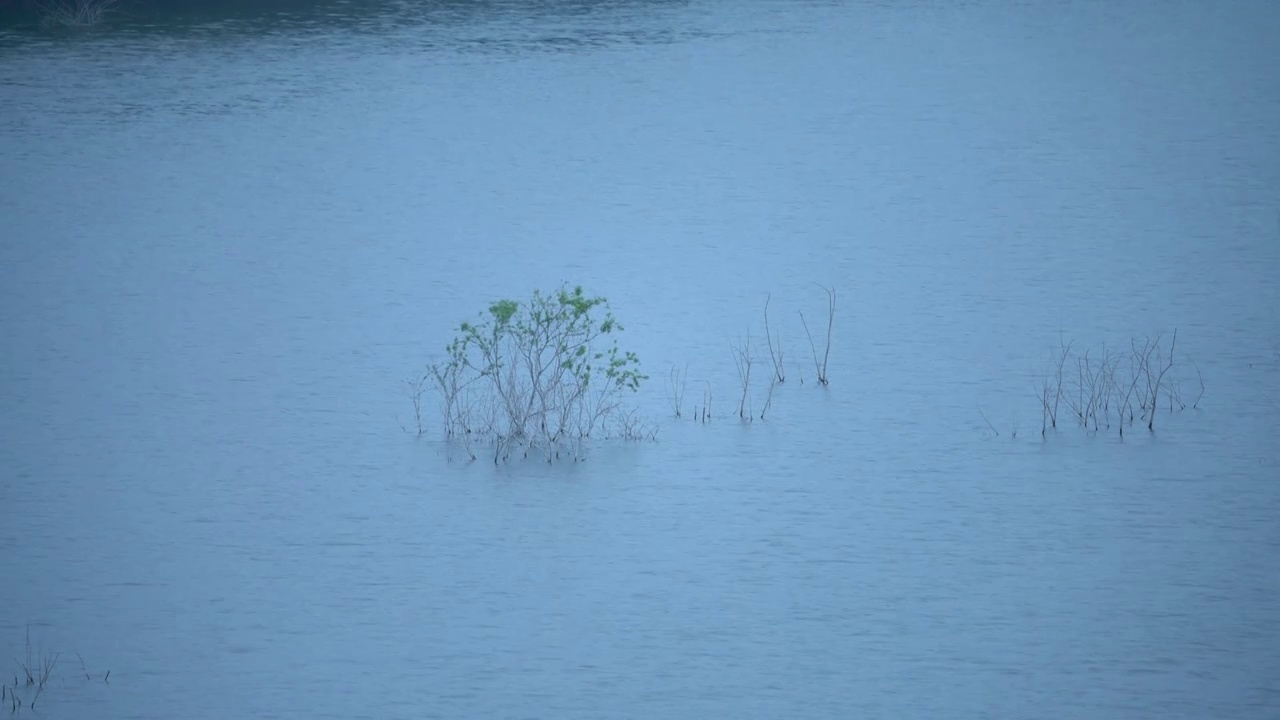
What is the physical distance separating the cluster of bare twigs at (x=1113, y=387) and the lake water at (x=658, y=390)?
0.17 meters

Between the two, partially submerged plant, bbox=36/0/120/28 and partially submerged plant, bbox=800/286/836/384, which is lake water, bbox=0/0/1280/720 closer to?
partially submerged plant, bbox=800/286/836/384

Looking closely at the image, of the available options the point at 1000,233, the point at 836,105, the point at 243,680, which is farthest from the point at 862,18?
the point at 243,680

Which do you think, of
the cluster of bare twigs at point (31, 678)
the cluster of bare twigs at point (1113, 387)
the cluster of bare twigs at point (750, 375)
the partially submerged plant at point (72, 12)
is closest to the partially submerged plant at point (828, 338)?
the cluster of bare twigs at point (750, 375)

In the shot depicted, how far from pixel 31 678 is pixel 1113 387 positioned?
8664 millimetres

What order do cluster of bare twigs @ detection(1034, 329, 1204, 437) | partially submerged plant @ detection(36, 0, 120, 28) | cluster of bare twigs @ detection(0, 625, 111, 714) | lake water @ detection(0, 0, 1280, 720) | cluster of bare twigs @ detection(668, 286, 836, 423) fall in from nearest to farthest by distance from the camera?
cluster of bare twigs @ detection(0, 625, 111, 714) → lake water @ detection(0, 0, 1280, 720) → cluster of bare twigs @ detection(1034, 329, 1204, 437) → cluster of bare twigs @ detection(668, 286, 836, 423) → partially submerged plant @ detection(36, 0, 120, 28)

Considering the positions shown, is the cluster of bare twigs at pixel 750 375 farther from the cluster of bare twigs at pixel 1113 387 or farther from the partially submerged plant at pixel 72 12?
the partially submerged plant at pixel 72 12

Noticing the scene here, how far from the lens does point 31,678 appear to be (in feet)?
31.5

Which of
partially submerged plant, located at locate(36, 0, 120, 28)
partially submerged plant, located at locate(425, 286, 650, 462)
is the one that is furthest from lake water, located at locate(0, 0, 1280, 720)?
partially submerged plant, located at locate(36, 0, 120, 28)

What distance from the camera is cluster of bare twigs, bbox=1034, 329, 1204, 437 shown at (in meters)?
13.5

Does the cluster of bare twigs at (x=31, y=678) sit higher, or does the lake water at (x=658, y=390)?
the lake water at (x=658, y=390)

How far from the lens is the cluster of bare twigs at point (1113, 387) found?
1355cm

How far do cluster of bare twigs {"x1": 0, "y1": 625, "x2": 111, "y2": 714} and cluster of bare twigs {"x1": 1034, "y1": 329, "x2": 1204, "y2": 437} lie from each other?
286 inches

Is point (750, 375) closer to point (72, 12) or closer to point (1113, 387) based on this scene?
point (1113, 387)

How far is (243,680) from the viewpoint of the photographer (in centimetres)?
973
